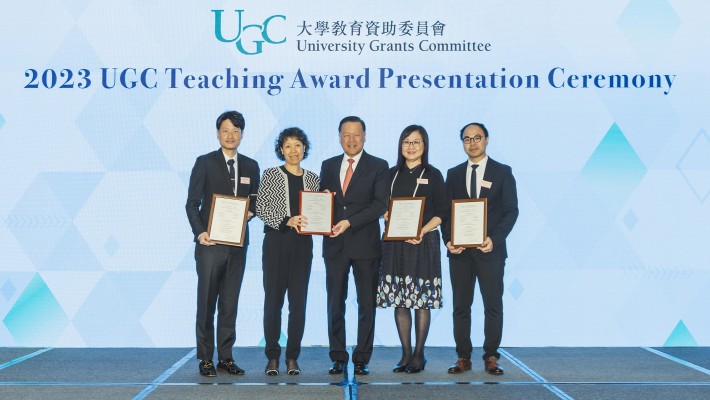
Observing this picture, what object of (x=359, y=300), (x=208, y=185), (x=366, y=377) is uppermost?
(x=208, y=185)

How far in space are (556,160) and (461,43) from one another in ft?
3.57

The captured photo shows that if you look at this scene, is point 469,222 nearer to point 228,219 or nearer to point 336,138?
point 228,219

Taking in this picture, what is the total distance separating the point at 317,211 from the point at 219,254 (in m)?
0.60

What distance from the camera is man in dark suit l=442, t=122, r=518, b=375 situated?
472 cm

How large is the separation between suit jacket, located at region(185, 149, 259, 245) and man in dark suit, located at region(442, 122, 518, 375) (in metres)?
1.20

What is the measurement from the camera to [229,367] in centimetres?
460

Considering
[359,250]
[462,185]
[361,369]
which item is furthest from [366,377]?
[462,185]

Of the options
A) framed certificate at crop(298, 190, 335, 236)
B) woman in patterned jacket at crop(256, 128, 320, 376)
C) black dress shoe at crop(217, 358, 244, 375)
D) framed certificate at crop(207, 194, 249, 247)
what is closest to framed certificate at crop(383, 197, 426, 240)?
framed certificate at crop(298, 190, 335, 236)

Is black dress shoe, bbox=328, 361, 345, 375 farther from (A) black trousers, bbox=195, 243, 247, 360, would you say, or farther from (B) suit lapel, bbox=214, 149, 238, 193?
(B) suit lapel, bbox=214, 149, 238, 193

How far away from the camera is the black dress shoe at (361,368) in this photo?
4.57 m

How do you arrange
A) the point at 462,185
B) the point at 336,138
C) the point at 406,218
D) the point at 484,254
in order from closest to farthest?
the point at 406,218 < the point at 484,254 < the point at 462,185 < the point at 336,138

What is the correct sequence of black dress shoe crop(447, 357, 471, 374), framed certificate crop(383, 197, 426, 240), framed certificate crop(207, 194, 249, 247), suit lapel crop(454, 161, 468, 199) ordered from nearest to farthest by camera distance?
framed certificate crop(207, 194, 249, 247)
framed certificate crop(383, 197, 426, 240)
black dress shoe crop(447, 357, 471, 374)
suit lapel crop(454, 161, 468, 199)

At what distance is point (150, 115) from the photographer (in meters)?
5.91

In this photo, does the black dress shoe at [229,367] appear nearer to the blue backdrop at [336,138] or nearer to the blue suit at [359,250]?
the blue suit at [359,250]
